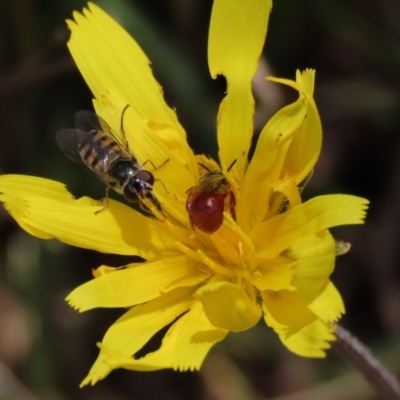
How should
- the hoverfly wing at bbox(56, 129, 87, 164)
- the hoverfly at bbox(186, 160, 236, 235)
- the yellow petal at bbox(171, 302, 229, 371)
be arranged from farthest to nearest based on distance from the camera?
1. the hoverfly wing at bbox(56, 129, 87, 164)
2. the hoverfly at bbox(186, 160, 236, 235)
3. the yellow petal at bbox(171, 302, 229, 371)

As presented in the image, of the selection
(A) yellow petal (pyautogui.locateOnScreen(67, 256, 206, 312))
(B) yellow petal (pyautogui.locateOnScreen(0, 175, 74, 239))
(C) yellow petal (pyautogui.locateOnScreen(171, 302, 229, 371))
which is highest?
(B) yellow petal (pyautogui.locateOnScreen(0, 175, 74, 239))

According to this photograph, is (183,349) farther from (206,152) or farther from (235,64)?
(206,152)

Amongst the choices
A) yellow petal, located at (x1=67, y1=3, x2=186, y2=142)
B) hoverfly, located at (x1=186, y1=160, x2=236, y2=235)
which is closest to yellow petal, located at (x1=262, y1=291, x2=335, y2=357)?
hoverfly, located at (x1=186, y1=160, x2=236, y2=235)

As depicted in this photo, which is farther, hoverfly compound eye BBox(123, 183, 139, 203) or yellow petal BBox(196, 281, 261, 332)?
hoverfly compound eye BBox(123, 183, 139, 203)

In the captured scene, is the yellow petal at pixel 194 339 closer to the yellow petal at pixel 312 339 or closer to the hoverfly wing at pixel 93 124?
the yellow petal at pixel 312 339

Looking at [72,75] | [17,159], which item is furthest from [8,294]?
[72,75]

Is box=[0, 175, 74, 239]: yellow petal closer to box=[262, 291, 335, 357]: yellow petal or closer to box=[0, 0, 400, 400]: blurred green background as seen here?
box=[262, 291, 335, 357]: yellow petal
